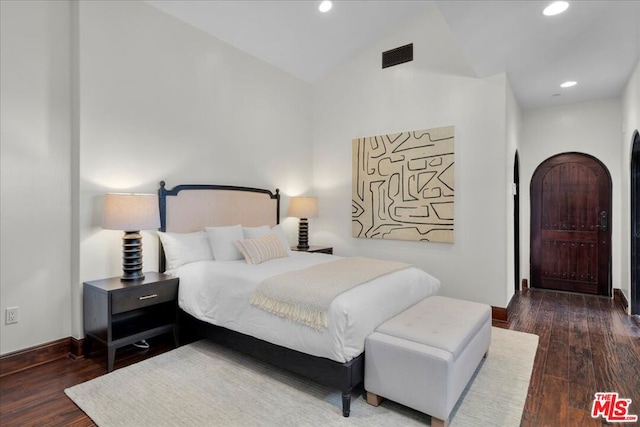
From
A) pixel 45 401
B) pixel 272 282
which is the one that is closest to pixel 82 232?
pixel 45 401

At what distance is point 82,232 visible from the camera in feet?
9.52

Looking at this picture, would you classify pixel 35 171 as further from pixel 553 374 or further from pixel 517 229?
pixel 517 229

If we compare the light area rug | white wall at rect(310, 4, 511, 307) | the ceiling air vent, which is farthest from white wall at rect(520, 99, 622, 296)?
the light area rug

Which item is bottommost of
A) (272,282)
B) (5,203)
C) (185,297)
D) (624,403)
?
(624,403)

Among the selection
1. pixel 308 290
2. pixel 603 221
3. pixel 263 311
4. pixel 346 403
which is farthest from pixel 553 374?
pixel 603 221

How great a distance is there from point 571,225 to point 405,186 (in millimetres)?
2735

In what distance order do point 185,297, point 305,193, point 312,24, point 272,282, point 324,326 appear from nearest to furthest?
point 324,326 < point 272,282 < point 185,297 < point 312,24 < point 305,193

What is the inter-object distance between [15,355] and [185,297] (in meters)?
1.28

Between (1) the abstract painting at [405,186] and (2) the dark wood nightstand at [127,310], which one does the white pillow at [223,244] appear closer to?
(2) the dark wood nightstand at [127,310]

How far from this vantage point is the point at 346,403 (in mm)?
2066

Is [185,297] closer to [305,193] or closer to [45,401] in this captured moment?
[45,401]

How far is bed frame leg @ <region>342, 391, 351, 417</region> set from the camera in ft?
6.77

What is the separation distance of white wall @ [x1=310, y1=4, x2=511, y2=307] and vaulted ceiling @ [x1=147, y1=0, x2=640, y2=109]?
0.97 feet

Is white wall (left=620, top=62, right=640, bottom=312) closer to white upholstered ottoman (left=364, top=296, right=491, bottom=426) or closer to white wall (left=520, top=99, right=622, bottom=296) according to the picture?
white wall (left=520, top=99, right=622, bottom=296)
